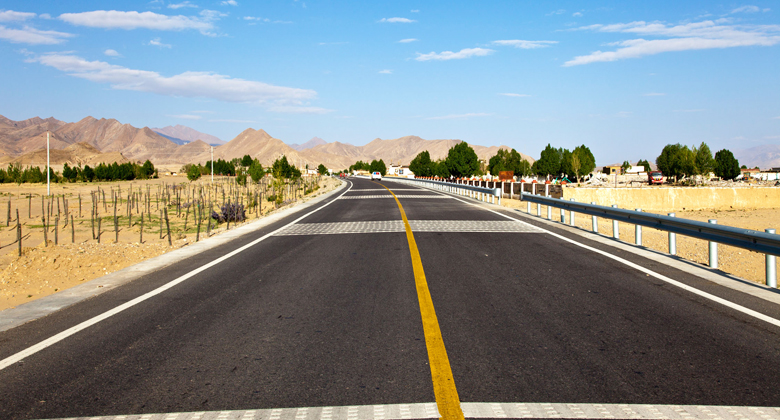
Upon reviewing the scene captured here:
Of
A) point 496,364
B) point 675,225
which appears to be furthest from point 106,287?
point 675,225

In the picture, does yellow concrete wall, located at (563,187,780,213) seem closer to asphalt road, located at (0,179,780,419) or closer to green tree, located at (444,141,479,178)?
asphalt road, located at (0,179,780,419)

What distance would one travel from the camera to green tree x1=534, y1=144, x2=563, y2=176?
134625 millimetres

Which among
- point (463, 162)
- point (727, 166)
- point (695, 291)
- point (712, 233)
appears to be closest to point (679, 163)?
point (727, 166)

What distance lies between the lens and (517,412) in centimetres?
362

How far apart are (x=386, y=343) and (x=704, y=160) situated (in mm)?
119143

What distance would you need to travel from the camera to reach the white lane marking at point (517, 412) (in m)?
3.56

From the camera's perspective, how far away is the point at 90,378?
168 inches

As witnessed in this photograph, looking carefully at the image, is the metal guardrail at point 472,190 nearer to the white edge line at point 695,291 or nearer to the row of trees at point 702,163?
the white edge line at point 695,291

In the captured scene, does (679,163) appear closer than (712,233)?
No

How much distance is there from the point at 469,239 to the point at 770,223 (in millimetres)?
31952

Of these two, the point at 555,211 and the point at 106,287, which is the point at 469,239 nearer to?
the point at 106,287

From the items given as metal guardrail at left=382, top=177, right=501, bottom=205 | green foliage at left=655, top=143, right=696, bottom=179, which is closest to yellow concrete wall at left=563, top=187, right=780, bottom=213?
metal guardrail at left=382, top=177, right=501, bottom=205

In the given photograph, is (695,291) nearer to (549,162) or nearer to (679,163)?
(679,163)

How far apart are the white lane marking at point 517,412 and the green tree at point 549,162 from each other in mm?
136608
